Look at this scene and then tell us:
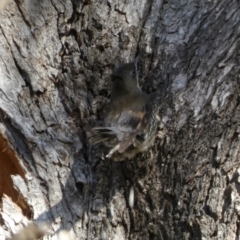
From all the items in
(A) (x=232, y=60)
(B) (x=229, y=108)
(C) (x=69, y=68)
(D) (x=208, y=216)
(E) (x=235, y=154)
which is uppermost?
(C) (x=69, y=68)

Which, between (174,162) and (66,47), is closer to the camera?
(174,162)

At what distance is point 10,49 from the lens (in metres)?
3.80

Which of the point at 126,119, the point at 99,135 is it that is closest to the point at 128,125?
the point at 126,119

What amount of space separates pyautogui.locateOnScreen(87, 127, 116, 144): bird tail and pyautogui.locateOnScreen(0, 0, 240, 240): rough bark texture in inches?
5.4

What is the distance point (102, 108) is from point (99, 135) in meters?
0.30

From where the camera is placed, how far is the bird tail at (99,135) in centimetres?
357

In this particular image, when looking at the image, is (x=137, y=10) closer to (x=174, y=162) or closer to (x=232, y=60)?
(x=232, y=60)

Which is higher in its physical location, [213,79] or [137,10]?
[137,10]

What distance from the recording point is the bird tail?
3566mm

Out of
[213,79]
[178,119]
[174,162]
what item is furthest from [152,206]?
[213,79]

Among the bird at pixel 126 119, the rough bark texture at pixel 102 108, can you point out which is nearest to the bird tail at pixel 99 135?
the bird at pixel 126 119

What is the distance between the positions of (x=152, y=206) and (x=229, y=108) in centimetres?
67

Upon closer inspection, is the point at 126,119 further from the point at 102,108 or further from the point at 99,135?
the point at 99,135

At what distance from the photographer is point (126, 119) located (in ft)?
13.1
